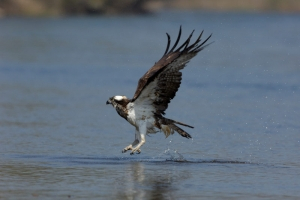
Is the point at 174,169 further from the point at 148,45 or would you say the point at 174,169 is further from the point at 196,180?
the point at 148,45

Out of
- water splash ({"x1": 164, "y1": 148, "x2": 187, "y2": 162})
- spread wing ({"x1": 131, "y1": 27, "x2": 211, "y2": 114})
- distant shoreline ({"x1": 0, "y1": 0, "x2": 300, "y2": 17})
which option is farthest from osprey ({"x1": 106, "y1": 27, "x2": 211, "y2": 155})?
distant shoreline ({"x1": 0, "y1": 0, "x2": 300, "y2": 17})

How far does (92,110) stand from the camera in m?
17.6

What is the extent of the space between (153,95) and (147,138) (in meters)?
2.51

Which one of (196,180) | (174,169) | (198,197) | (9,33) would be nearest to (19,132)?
(174,169)

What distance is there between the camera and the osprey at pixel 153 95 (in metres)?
11.6

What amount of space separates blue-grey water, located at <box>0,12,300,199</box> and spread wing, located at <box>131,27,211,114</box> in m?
0.96

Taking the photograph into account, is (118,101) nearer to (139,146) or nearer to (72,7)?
(139,146)

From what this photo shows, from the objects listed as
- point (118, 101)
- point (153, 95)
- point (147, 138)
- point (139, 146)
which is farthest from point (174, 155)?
point (147, 138)

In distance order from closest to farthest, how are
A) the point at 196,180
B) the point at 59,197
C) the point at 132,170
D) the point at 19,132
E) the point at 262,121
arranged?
the point at 59,197 → the point at 196,180 → the point at 132,170 → the point at 19,132 → the point at 262,121

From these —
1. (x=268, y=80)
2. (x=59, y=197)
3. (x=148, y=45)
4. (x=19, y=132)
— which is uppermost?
(x=148, y=45)

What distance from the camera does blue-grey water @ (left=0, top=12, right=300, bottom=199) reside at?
9.84 metres

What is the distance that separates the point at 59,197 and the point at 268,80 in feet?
52.5

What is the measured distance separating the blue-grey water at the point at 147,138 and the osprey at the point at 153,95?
0.54 m

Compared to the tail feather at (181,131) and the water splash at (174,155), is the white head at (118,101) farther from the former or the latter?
the water splash at (174,155)
